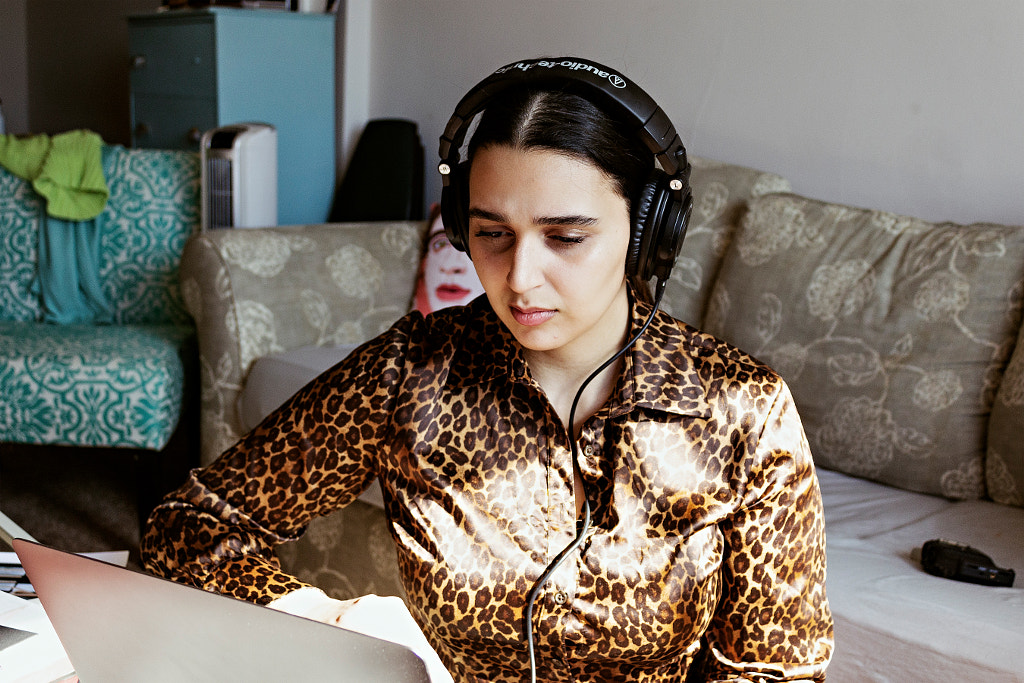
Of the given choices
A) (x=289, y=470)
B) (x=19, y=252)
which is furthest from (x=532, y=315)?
(x=19, y=252)

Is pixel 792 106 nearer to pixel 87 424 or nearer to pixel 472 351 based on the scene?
pixel 472 351

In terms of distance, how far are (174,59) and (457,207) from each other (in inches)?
104

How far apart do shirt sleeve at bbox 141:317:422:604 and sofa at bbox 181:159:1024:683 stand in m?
0.73

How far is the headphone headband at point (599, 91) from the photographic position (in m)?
0.78

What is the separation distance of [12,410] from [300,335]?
0.70 metres

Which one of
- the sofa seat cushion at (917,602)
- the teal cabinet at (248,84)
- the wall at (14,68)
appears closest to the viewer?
the sofa seat cushion at (917,602)

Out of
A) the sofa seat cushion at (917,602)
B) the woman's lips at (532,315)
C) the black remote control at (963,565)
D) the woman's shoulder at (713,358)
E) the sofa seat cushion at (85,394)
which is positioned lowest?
the sofa seat cushion at (85,394)

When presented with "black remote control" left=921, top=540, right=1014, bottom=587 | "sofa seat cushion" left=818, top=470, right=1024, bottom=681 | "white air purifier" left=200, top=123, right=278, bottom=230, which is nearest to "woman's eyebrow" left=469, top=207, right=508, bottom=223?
"sofa seat cushion" left=818, top=470, right=1024, bottom=681

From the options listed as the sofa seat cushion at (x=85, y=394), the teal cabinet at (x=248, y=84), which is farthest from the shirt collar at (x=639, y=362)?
the teal cabinet at (x=248, y=84)

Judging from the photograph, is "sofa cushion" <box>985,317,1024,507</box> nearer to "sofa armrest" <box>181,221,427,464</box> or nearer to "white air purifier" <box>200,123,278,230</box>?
"sofa armrest" <box>181,221,427,464</box>

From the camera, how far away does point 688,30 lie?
230 centimetres

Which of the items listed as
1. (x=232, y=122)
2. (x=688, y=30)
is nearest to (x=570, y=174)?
(x=688, y=30)

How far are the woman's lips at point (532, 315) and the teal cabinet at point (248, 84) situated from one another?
250 cm

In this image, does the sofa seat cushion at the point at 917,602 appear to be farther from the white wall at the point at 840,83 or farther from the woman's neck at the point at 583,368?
the white wall at the point at 840,83
